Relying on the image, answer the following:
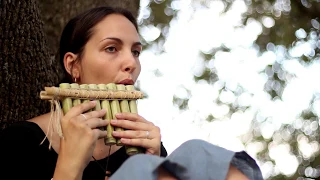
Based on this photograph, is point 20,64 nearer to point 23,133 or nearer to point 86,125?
point 23,133

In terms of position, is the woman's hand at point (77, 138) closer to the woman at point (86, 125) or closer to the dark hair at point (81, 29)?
the woman at point (86, 125)

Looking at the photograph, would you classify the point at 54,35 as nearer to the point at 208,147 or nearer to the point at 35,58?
the point at 35,58

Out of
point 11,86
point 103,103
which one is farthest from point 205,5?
point 103,103

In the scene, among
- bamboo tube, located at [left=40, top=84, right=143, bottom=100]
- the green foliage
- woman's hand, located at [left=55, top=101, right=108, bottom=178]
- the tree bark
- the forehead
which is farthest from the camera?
the green foliage

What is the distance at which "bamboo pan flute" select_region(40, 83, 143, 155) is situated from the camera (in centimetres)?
279

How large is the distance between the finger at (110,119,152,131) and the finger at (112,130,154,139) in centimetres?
2

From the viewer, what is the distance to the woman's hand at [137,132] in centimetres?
281

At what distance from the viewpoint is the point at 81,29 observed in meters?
3.36

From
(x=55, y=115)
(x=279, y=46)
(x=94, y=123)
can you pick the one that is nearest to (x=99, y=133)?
(x=94, y=123)

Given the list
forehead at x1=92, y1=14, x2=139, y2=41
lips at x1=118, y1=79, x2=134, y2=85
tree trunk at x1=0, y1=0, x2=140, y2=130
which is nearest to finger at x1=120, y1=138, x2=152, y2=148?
lips at x1=118, y1=79, x2=134, y2=85

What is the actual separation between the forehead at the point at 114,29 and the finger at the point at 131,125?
2.03ft

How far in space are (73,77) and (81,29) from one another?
256 millimetres

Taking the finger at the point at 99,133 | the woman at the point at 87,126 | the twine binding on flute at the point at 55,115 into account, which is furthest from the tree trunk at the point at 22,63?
the finger at the point at 99,133

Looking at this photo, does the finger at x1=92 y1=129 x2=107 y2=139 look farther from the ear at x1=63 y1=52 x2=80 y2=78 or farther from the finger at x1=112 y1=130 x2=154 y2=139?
the ear at x1=63 y1=52 x2=80 y2=78
